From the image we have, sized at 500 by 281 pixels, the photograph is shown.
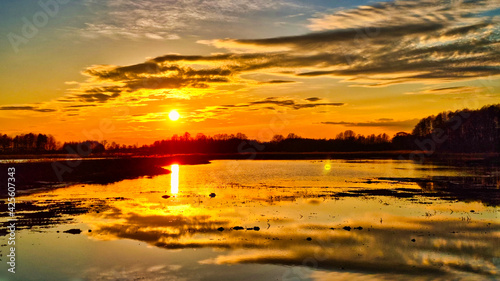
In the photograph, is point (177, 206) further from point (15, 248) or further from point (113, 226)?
point (15, 248)

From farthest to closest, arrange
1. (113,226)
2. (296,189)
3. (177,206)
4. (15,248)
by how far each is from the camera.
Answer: (296,189) < (177,206) < (113,226) < (15,248)

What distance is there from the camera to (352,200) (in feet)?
119

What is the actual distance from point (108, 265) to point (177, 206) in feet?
51.4

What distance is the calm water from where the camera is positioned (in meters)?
17.7

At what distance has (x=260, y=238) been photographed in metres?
22.7

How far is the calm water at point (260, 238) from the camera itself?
17656 millimetres

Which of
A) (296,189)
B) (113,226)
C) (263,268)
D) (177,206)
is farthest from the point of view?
(296,189)

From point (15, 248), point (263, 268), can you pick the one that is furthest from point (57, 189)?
point (263, 268)

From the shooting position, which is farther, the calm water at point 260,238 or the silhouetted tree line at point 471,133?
the silhouetted tree line at point 471,133

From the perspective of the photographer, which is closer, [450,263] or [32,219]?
[450,263]

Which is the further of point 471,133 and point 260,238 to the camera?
point 471,133

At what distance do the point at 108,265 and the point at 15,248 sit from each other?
5533mm

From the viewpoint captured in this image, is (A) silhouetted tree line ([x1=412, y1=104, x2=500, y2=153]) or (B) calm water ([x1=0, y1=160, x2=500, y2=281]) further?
(A) silhouetted tree line ([x1=412, y1=104, x2=500, y2=153])

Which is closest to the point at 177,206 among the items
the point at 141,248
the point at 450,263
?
the point at 141,248
